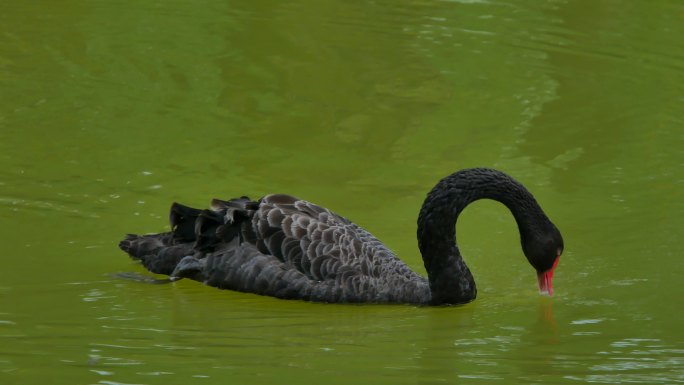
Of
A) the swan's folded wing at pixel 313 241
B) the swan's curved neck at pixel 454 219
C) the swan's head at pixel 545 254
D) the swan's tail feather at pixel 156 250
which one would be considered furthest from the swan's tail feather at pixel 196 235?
the swan's head at pixel 545 254

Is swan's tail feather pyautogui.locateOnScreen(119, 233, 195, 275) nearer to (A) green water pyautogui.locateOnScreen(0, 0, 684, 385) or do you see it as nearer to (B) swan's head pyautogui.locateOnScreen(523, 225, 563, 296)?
(A) green water pyautogui.locateOnScreen(0, 0, 684, 385)

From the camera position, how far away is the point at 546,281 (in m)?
7.91

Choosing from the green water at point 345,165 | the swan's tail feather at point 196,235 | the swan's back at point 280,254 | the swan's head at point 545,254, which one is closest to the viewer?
the green water at point 345,165

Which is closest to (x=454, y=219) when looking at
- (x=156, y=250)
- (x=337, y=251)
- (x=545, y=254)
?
(x=545, y=254)

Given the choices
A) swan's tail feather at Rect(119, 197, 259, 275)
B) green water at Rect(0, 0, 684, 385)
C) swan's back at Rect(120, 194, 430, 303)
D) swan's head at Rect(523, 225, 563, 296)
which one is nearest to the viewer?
green water at Rect(0, 0, 684, 385)

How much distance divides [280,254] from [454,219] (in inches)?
41.6

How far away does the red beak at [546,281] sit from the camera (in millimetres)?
7883

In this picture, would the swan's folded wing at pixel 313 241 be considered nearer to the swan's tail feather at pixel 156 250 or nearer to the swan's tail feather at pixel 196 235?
the swan's tail feather at pixel 196 235

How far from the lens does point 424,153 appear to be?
10961 millimetres

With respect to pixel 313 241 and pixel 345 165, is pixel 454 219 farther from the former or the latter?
pixel 345 165

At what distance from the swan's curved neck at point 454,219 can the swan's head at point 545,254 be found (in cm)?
7

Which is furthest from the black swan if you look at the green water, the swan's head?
the green water

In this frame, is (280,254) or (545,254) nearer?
(545,254)

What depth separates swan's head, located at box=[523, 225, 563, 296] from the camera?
783 centimetres
